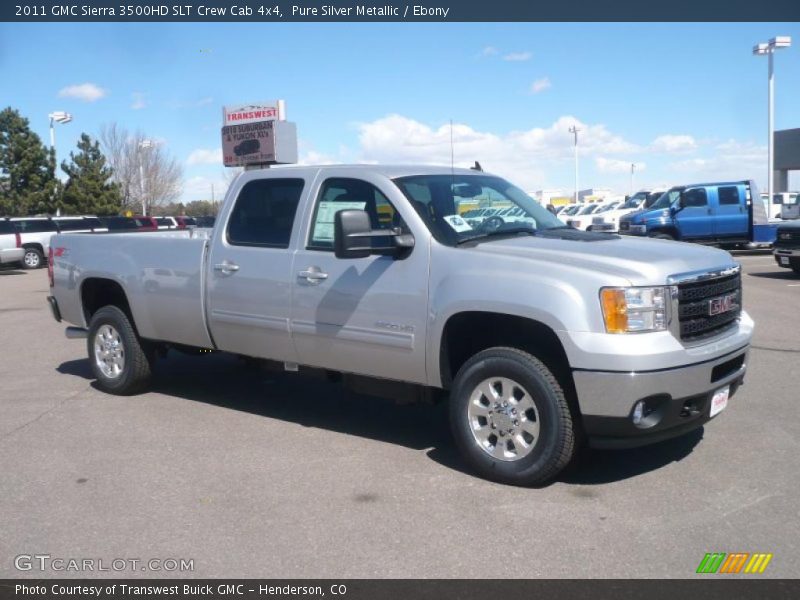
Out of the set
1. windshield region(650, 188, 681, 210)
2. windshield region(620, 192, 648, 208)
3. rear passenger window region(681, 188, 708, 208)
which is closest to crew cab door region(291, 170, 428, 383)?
rear passenger window region(681, 188, 708, 208)

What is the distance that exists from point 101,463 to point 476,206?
319 cm

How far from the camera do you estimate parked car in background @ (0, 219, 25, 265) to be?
2628 cm

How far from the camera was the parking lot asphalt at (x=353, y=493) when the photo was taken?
4062 mm

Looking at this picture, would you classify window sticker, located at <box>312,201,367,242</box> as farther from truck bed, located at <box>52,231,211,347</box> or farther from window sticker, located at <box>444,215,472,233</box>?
truck bed, located at <box>52,231,211,347</box>

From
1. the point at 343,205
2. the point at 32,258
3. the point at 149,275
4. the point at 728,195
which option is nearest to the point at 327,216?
the point at 343,205

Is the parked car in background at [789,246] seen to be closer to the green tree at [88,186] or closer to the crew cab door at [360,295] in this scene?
the crew cab door at [360,295]

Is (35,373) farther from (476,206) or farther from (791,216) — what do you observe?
(791,216)

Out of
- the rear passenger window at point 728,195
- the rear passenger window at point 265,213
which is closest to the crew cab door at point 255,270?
the rear passenger window at point 265,213

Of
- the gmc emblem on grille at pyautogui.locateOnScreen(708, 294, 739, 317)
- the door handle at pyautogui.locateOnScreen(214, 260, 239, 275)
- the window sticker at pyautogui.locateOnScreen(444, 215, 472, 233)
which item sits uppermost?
the window sticker at pyautogui.locateOnScreen(444, 215, 472, 233)

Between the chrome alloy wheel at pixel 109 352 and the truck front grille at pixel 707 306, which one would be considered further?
the chrome alloy wheel at pixel 109 352

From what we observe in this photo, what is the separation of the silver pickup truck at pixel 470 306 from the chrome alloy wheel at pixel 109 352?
69 cm

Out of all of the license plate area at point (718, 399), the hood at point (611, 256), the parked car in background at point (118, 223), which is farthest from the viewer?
the parked car in background at point (118, 223)

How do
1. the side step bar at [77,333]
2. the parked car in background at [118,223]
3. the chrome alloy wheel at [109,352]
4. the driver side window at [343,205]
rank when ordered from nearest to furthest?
the driver side window at [343,205] < the chrome alloy wheel at [109,352] < the side step bar at [77,333] < the parked car in background at [118,223]

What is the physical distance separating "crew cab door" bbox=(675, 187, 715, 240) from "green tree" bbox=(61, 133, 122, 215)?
29586 mm
